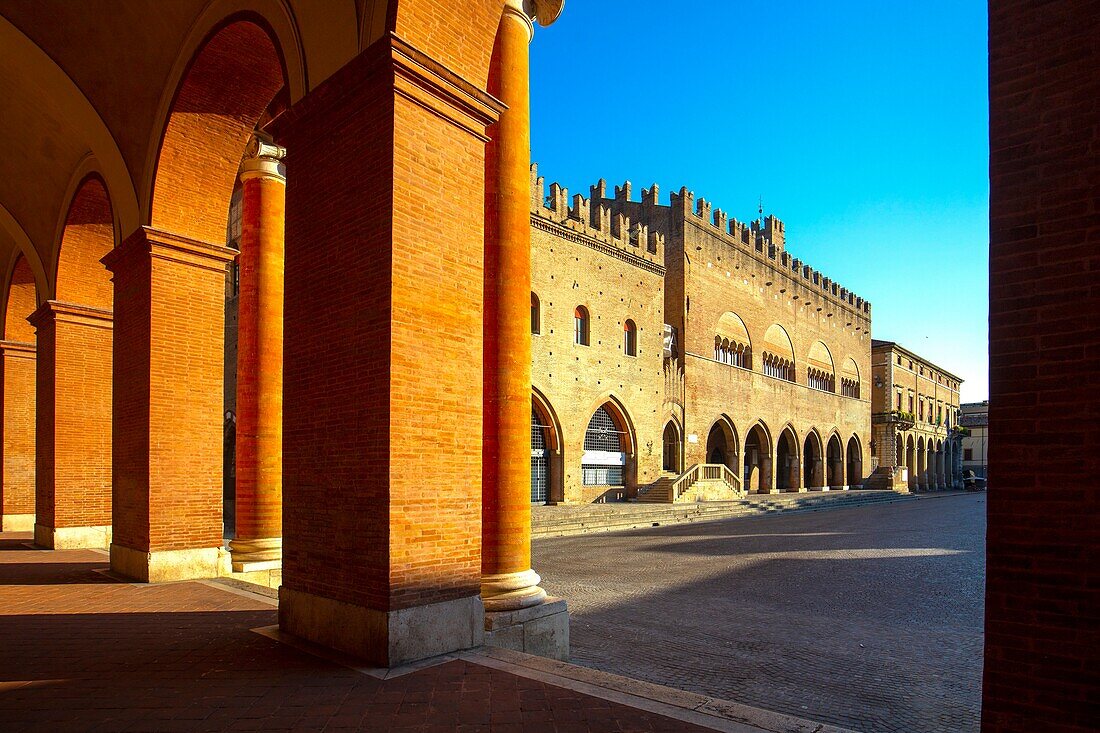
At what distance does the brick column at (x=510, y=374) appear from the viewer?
5680mm

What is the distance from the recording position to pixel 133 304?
8.62m

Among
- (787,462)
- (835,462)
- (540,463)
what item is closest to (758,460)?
(787,462)

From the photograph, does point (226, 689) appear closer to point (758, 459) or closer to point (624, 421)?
point (624, 421)

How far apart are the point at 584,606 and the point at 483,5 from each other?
22.7 feet

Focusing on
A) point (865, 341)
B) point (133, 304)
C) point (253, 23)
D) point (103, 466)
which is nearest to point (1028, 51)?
point (253, 23)

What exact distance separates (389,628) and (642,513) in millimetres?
18587

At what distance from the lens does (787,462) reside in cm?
3888

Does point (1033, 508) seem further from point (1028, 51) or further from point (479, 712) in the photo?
point (479, 712)

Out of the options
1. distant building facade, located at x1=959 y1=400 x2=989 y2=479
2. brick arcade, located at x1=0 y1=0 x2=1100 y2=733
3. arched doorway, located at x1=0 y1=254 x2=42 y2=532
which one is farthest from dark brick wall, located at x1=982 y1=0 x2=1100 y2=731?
distant building facade, located at x1=959 y1=400 x2=989 y2=479

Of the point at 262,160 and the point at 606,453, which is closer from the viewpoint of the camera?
the point at 262,160

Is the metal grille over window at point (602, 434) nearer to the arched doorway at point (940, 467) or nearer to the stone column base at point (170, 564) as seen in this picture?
the stone column base at point (170, 564)

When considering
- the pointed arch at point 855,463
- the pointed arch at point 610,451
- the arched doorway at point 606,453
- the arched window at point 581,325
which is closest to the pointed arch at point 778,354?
the pointed arch at point 855,463

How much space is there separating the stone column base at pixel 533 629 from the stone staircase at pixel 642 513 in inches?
489

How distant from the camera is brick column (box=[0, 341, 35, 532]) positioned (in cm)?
1443
